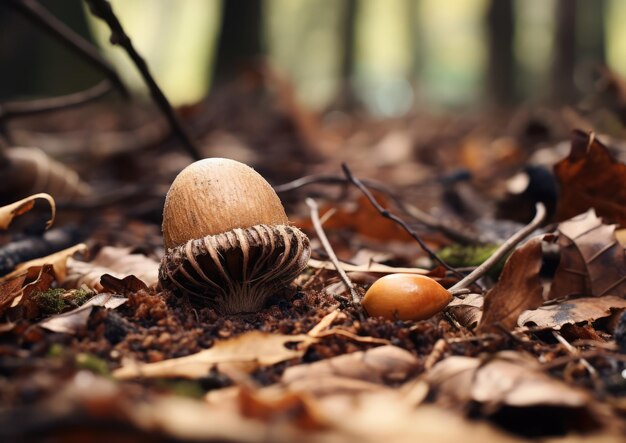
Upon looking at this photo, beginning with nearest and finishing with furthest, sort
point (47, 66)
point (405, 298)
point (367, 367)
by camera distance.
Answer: point (367, 367) < point (405, 298) < point (47, 66)

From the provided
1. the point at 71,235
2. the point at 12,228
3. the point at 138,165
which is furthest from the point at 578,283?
the point at 138,165

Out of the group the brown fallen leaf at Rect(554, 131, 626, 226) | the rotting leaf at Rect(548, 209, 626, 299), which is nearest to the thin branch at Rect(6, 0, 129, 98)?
the brown fallen leaf at Rect(554, 131, 626, 226)

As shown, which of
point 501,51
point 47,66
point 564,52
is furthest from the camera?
point 501,51

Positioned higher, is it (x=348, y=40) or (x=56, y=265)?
(x=56, y=265)

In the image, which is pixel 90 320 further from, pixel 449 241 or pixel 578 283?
pixel 449 241

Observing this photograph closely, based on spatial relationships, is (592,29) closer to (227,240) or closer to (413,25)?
(413,25)

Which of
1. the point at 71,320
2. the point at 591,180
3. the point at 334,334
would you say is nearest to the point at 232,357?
the point at 334,334

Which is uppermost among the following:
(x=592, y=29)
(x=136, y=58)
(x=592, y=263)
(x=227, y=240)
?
(x=136, y=58)
